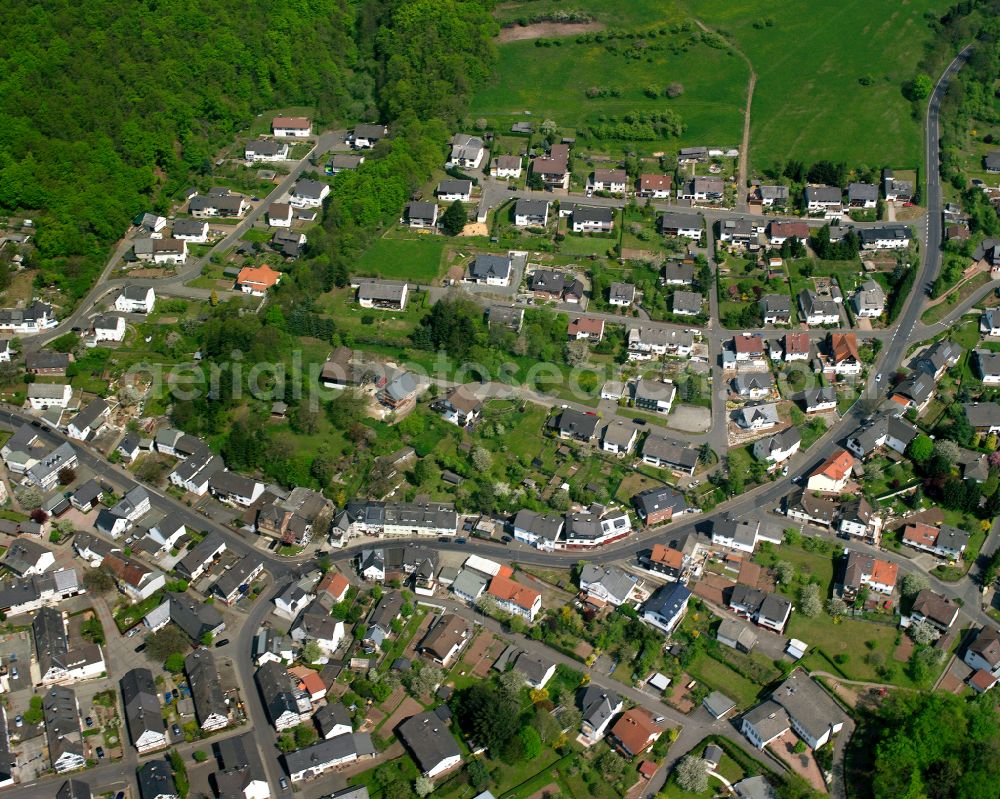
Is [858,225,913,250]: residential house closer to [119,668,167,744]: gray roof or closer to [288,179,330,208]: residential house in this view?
[288,179,330,208]: residential house

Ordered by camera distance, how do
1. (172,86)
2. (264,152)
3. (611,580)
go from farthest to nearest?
(172,86)
(264,152)
(611,580)

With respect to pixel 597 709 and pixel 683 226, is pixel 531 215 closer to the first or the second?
pixel 683 226

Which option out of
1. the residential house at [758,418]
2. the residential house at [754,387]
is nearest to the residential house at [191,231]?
the residential house at [754,387]

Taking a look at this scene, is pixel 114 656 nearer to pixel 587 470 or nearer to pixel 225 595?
pixel 225 595

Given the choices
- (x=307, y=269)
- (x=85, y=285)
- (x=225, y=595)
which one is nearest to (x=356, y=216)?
(x=307, y=269)

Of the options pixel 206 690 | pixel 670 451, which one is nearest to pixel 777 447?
pixel 670 451

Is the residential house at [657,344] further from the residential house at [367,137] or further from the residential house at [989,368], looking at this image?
the residential house at [367,137]
